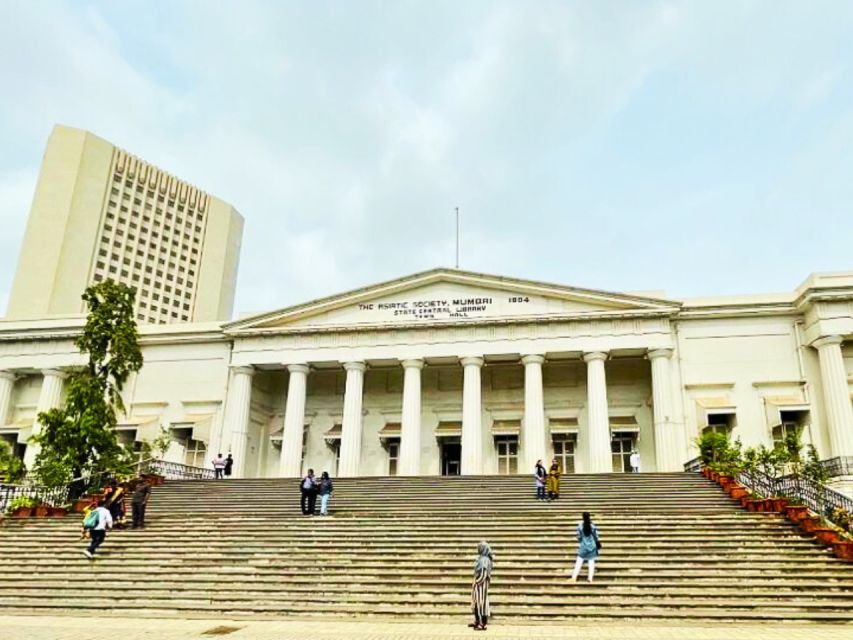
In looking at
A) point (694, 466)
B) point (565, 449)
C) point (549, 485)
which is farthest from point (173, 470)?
point (694, 466)

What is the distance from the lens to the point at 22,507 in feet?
71.6

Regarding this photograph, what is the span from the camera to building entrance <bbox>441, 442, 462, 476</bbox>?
35.4 meters

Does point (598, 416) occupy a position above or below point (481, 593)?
above

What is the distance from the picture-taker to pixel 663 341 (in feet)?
102

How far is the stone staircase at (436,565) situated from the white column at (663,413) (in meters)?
8.57

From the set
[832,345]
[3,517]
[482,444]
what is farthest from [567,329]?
[3,517]

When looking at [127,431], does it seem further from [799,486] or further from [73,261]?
[73,261]

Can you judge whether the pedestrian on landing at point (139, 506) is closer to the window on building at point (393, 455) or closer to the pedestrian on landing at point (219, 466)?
the pedestrian on landing at point (219, 466)

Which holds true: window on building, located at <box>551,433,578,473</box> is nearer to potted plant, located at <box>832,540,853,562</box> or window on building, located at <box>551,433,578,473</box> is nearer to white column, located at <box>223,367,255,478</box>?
white column, located at <box>223,367,255,478</box>

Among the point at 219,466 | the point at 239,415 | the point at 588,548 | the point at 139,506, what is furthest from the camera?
the point at 239,415

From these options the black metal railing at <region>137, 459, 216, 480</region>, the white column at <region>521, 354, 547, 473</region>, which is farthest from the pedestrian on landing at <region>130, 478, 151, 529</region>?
the white column at <region>521, 354, 547, 473</region>

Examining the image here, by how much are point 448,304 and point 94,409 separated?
52.6ft

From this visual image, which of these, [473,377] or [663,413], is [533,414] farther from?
[663,413]

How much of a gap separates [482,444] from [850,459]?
15561 mm
